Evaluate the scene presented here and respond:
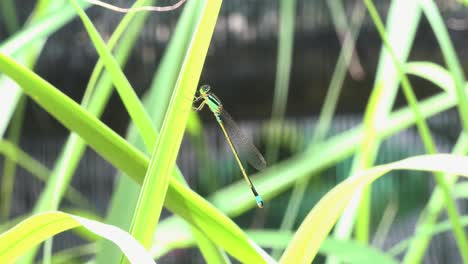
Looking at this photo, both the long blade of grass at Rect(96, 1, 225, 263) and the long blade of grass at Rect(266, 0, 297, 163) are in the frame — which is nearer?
the long blade of grass at Rect(96, 1, 225, 263)

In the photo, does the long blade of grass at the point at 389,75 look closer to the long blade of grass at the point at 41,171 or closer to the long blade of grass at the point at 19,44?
the long blade of grass at the point at 19,44

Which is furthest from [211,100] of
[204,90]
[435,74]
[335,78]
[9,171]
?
[9,171]

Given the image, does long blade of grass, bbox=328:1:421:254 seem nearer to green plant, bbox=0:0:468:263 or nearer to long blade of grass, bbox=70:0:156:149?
green plant, bbox=0:0:468:263

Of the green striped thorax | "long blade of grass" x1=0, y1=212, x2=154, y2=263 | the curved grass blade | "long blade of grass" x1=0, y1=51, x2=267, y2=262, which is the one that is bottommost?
"long blade of grass" x1=0, y1=212, x2=154, y2=263

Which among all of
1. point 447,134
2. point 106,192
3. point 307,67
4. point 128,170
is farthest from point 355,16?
point 128,170

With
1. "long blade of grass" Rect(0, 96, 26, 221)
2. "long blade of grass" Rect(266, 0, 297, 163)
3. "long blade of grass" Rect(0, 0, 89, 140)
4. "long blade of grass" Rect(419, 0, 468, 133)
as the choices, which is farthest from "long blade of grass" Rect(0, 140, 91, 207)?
"long blade of grass" Rect(419, 0, 468, 133)
